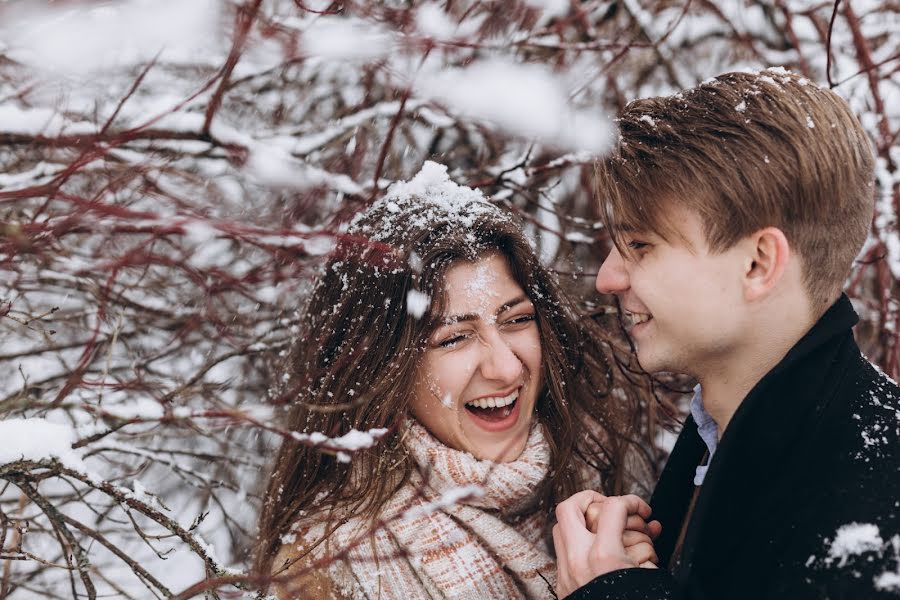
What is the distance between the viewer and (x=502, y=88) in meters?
3.62

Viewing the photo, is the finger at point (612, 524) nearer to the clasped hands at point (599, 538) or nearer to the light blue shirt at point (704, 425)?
the clasped hands at point (599, 538)

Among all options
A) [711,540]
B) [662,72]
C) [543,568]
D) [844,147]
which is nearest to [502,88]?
[662,72]

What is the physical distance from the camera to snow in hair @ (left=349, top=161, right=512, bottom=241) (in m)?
2.62

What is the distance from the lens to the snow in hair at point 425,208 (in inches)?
103

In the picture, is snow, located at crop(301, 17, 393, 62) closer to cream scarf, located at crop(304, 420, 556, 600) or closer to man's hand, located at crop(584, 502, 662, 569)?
cream scarf, located at crop(304, 420, 556, 600)

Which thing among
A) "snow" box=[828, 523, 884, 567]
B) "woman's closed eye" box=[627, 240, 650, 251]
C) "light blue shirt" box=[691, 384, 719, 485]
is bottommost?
"snow" box=[828, 523, 884, 567]

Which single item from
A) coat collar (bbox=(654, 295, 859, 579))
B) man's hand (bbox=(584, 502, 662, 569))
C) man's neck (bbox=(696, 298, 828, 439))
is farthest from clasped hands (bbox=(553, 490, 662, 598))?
man's neck (bbox=(696, 298, 828, 439))

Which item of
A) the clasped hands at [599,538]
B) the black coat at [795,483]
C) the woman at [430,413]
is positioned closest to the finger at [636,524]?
the clasped hands at [599,538]

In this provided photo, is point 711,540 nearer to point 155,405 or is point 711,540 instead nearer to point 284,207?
point 155,405

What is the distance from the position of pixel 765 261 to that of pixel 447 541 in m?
1.31

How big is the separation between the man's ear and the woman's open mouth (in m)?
0.94

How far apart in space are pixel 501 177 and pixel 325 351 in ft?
3.38

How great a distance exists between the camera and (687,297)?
1.97 m

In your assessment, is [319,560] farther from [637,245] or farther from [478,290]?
[637,245]
